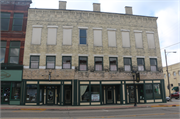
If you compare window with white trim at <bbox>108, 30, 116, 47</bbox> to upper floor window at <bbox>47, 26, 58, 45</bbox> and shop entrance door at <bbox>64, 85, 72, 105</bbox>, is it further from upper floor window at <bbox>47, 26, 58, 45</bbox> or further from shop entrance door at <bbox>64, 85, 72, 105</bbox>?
shop entrance door at <bbox>64, 85, 72, 105</bbox>

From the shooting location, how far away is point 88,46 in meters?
19.1

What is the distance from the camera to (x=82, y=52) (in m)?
18.9

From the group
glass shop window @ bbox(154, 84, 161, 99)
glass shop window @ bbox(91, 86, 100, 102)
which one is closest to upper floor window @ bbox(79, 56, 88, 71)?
glass shop window @ bbox(91, 86, 100, 102)

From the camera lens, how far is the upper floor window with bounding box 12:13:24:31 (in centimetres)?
1866

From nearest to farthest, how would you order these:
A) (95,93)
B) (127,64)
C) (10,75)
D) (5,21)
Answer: (10,75)
(95,93)
(5,21)
(127,64)

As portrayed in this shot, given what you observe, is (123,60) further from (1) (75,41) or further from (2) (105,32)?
(1) (75,41)

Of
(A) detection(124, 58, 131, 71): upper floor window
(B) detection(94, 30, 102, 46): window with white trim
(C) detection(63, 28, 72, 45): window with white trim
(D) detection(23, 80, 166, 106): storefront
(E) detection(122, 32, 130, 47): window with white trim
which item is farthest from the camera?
(E) detection(122, 32, 130, 47): window with white trim

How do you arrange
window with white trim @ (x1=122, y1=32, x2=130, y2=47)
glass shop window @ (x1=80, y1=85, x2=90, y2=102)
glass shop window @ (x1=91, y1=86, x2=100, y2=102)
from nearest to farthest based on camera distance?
glass shop window @ (x1=80, y1=85, x2=90, y2=102), glass shop window @ (x1=91, y1=86, x2=100, y2=102), window with white trim @ (x1=122, y1=32, x2=130, y2=47)

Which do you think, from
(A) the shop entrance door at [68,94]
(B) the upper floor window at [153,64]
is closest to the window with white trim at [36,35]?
(A) the shop entrance door at [68,94]

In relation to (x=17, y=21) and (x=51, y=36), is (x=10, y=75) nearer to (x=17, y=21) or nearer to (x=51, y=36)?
(x=51, y=36)

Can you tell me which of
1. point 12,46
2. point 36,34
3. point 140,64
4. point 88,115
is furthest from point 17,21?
point 140,64

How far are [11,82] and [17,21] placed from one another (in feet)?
25.6

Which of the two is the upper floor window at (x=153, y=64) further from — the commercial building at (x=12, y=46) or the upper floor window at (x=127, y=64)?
the commercial building at (x=12, y=46)

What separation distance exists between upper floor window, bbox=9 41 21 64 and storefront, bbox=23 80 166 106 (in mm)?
2987
